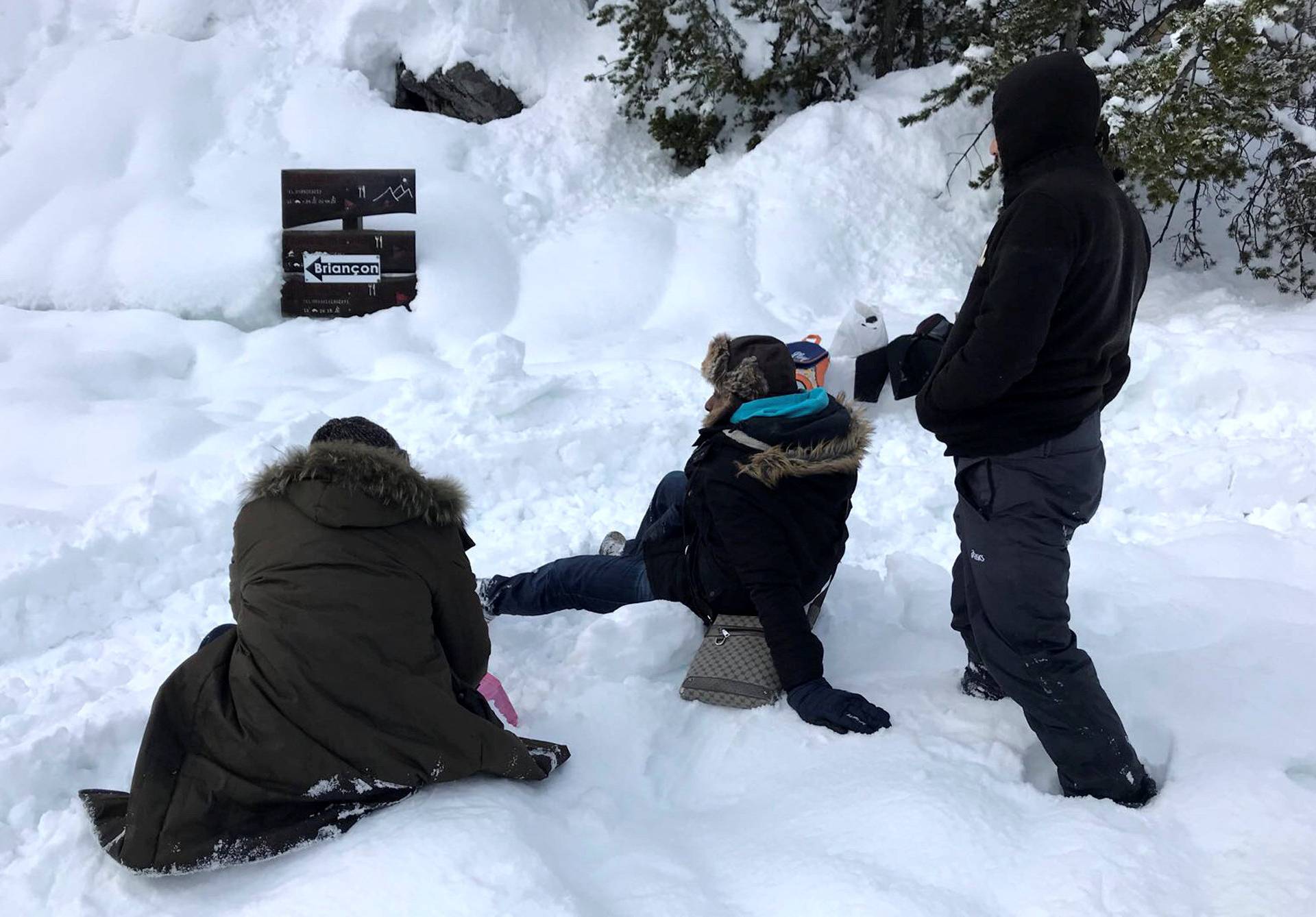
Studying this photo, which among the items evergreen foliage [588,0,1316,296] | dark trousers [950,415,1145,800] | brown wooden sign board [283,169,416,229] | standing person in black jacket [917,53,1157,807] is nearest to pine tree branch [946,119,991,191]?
evergreen foliage [588,0,1316,296]

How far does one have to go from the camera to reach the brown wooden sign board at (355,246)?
285 inches

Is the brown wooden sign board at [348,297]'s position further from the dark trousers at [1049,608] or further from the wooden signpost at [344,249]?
the dark trousers at [1049,608]

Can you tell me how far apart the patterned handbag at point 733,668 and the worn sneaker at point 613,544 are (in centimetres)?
96

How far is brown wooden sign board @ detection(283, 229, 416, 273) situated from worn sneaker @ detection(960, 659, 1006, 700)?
5.86 m

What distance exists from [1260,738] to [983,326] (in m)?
1.33

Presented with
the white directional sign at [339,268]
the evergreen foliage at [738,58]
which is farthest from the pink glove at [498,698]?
the evergreen foliage at [738,58]

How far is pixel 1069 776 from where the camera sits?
87.4 inches

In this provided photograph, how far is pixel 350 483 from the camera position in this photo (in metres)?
2.19

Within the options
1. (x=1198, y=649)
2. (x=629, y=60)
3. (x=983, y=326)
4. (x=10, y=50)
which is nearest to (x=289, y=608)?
(x=983, y=326)

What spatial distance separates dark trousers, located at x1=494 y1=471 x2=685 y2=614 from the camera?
3287 mm

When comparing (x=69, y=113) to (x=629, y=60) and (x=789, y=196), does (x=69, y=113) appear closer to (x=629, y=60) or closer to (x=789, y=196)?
(x=629, y=60)

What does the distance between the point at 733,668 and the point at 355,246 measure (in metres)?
5.69

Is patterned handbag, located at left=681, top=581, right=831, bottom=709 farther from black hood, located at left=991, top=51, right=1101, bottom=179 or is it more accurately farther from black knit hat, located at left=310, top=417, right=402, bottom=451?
black hood, located at left=991, top=51, right=1101, bottom=179

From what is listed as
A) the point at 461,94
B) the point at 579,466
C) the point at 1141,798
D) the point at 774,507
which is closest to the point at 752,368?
the point at 774,507
